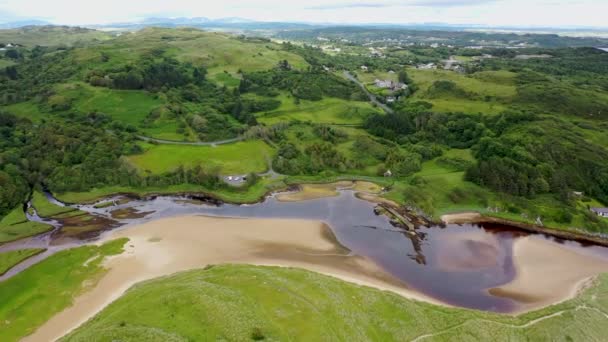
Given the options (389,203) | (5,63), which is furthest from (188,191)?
(5,63)

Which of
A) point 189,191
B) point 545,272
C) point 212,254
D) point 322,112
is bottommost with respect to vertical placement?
point 212,254

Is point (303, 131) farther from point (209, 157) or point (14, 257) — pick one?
point (14, 257)

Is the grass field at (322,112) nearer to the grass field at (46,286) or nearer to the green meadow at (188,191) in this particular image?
the green meadow at (188,191)

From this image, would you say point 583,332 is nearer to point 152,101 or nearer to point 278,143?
point 278,143

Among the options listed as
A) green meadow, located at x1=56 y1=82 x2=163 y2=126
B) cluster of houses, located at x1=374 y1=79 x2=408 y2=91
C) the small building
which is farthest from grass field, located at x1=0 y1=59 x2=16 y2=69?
the small building

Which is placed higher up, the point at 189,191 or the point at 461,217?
the point at 461,217

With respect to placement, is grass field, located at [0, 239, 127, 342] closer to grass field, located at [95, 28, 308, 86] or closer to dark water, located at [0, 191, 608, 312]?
dark water, located at [0, 191, 608, 312]
